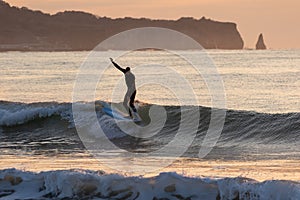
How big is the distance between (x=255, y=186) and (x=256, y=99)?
2505cm

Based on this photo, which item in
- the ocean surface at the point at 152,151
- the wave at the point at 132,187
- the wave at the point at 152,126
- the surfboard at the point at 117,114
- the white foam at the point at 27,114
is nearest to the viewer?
the wave at the point at 132,187

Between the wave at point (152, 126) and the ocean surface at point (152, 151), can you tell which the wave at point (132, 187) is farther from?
the wave at point (152, 126)

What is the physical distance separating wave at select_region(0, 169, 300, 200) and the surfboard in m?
11.3

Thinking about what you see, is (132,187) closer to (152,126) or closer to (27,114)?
(152,126)

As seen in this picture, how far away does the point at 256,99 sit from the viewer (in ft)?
121

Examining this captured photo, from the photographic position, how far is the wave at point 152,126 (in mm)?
21859

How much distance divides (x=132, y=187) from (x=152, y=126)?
1239 cm

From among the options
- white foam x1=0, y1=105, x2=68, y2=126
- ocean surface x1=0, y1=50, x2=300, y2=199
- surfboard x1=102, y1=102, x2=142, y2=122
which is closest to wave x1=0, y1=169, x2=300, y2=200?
ocean surface x1=0, y1=50, x2=300, y2=199

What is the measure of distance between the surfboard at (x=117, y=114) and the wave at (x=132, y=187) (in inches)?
445

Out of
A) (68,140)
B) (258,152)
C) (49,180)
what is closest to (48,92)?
(68,140)

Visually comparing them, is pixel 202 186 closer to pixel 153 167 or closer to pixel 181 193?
pixel 181 193

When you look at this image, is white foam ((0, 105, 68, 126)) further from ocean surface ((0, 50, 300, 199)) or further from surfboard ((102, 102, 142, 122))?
surfboard ((102, 102, 142, 122))

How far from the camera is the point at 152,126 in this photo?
25.3 metres

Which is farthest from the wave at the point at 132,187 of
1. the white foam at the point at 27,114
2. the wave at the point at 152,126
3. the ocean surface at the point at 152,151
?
the white foam at the point at 27,114
